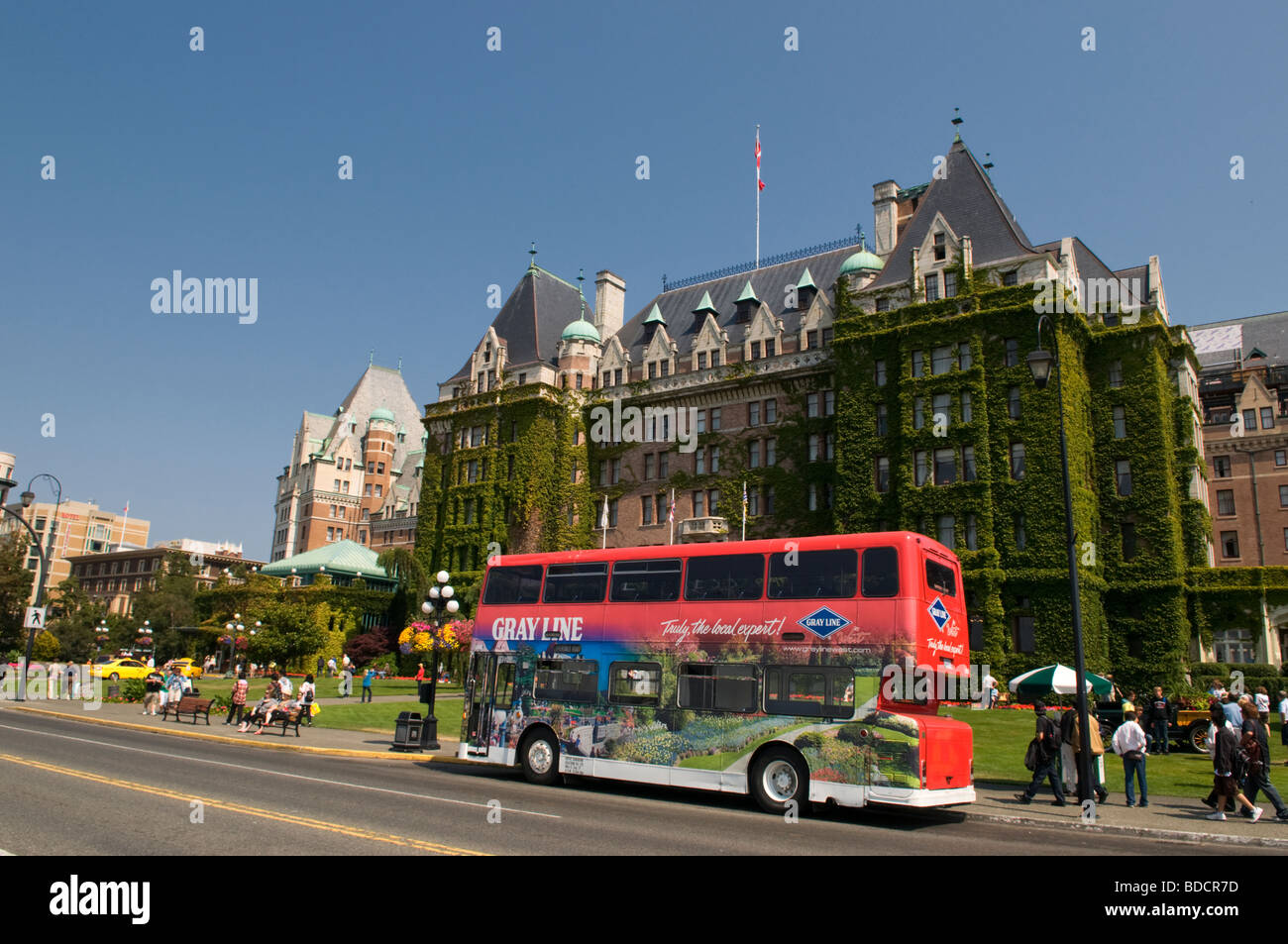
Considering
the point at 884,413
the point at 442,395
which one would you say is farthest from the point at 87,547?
the point at 884,413

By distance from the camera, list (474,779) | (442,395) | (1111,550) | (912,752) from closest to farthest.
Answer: (912,752), (474,779), (1111,550), (442,395)

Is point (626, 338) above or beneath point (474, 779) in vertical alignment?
above

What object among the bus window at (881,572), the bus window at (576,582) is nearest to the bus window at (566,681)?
the bus window at (576,582)

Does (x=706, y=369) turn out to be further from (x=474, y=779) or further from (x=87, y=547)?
(x=87, y=547)

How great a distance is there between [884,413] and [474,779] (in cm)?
3183

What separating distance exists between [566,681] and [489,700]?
2.43 m

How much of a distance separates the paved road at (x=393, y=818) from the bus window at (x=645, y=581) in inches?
152

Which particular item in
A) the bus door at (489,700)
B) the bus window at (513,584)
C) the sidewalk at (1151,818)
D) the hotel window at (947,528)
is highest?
the hotel window at (947,528)

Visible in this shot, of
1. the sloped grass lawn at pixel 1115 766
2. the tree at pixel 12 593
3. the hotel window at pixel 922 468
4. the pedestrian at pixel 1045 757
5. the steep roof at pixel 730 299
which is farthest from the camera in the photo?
the tree at pixel 12 593

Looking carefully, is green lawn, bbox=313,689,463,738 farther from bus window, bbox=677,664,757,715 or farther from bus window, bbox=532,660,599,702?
bus window, bbox=677,664,757,715

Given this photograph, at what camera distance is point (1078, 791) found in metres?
16.8

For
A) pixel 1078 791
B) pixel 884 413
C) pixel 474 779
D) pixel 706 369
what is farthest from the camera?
pixel 706 369

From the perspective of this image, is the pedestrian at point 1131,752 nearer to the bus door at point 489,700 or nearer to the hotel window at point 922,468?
the bus door at point 489,700

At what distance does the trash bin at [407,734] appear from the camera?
80.7ft
